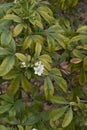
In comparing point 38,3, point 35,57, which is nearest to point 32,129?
point 35,57

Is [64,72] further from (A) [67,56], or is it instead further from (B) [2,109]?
(B) [2,109]

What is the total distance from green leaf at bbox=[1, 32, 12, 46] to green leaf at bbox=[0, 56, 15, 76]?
0.09m

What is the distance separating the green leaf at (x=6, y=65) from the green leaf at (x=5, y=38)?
0.09 metres

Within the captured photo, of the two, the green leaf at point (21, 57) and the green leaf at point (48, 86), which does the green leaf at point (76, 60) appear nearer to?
the green leaf at point (48, 86)

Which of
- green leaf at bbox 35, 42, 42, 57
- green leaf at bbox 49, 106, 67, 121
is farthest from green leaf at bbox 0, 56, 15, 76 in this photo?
green leaf at bbox 49, 106, 67, 121

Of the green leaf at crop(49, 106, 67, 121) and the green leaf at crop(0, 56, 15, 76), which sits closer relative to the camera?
the green leaf at crop(0, 56, 15, 76)

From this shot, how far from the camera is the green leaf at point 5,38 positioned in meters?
1.72

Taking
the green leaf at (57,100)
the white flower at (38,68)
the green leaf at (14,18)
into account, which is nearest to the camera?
the white flower at (38,68)

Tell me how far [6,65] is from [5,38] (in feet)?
0.47

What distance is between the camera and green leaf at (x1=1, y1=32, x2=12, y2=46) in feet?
5.65

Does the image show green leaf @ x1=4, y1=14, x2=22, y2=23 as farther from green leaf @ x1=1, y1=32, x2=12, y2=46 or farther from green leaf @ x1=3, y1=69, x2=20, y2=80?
green leaf @ x1=3, y1=69, x2=20, y2=80

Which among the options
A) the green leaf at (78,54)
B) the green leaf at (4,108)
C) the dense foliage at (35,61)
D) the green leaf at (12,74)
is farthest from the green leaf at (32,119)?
the green leaf at (78,54)

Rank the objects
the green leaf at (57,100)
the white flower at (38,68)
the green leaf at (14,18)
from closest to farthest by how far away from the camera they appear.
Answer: the white flower at (38,68) < the green leaf at (14,18) < the green leaf at (57,100)

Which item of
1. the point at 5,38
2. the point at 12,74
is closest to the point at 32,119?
the point at 12,74
